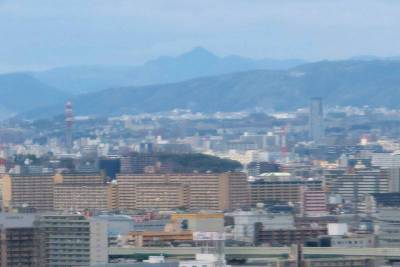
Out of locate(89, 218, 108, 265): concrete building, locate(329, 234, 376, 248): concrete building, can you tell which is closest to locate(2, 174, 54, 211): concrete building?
locate(329, 234, 376, 248): concrete building

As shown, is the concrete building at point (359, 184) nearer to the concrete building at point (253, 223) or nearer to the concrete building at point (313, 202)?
the concrete building at point (313, 202)

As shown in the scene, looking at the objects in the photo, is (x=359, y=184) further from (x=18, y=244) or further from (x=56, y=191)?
(x=18, y=244)

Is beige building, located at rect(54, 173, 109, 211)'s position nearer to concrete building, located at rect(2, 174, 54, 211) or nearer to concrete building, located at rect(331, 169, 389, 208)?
concrete building, located at rect(2, 174, 54, 211)

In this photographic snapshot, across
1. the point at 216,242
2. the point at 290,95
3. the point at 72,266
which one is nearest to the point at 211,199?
the point at 216,242

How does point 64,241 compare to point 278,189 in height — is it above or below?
below

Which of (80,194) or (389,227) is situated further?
(80,194)

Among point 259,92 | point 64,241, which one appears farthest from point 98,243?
point 259,92

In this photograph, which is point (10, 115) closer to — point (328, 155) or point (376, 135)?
point (376, 135)

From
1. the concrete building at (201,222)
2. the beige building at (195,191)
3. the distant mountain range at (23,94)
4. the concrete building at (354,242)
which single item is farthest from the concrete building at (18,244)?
the distant mountain range at (23,94)
